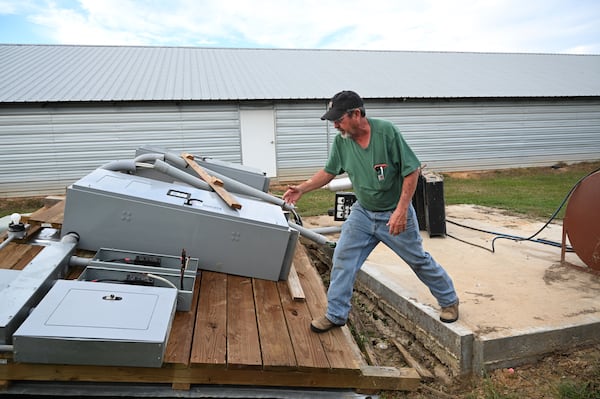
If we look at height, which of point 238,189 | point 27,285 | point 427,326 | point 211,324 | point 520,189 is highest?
point 238,189

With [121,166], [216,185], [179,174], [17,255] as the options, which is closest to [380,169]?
[216,185]

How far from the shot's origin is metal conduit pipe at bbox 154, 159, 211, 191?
453 centimetres

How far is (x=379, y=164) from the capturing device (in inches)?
126

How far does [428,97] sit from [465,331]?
564 inches

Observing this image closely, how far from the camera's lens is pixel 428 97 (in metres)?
16.6

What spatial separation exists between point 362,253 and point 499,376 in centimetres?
122

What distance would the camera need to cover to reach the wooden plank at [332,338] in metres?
2.97

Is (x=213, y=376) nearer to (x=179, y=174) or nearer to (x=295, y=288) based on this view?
(x=295, y=288)

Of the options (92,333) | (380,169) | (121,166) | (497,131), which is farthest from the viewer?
(497,131)

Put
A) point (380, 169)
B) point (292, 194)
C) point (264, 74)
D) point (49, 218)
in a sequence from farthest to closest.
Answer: point (264, 74)
point (49, 218)
point (292, 194)
point (380, 169)

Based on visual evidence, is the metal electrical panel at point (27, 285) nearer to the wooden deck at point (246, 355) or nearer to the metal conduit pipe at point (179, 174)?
the wooden deck at point (246, 355)

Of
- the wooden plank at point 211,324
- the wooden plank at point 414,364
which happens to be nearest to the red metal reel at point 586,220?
the wooden plank at point 414,364

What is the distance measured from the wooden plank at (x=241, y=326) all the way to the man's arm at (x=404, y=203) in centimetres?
118

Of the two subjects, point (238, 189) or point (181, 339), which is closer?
point (181, 339)
